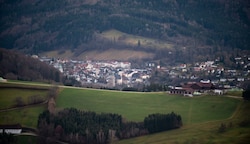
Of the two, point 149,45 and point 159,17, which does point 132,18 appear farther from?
point 149,45

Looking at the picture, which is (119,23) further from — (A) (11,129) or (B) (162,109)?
(A) (11,129)

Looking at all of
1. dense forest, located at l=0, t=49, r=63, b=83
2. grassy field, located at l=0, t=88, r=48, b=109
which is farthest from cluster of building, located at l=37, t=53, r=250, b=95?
grassy field, located at l=0, t=88, r=48, b=109

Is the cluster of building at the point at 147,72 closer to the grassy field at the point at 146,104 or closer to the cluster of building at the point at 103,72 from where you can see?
the cluster of building at the point at 103,72

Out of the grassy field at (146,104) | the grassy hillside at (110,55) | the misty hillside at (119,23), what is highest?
the misty hillside at (119,23)

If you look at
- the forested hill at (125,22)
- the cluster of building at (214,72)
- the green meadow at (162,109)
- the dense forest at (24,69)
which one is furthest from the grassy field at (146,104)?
the forested hill at (125,22)

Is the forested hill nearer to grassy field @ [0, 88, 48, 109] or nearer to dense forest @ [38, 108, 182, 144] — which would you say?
grassy field @ [0, 88, 48, 109]
